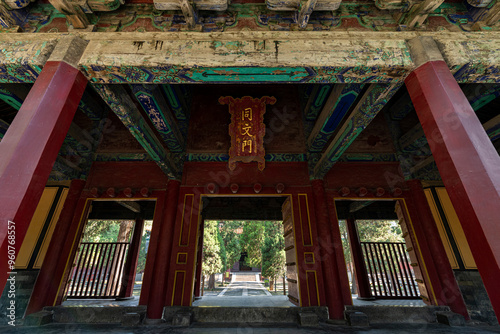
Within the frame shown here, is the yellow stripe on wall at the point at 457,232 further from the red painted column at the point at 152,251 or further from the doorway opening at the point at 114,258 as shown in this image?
the doorway opening at the point at 114,258

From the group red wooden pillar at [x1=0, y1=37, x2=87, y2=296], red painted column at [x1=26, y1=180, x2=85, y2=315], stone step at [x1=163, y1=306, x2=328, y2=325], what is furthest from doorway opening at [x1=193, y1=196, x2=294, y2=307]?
red wooden pillar at [x1=0, y1=37, x2=87, y2=296]

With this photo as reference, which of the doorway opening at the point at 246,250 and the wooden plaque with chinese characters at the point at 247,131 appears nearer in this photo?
the wooden plaque with chinese characters at the point at 247,131

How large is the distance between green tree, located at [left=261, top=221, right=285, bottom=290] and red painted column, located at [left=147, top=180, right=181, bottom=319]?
415 inches

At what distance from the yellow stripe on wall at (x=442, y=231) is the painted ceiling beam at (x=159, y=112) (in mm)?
6371

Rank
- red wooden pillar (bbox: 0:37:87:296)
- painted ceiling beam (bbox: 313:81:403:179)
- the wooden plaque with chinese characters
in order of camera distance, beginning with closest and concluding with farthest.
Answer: red wooden pillar (bbox: 0:37:87:296) → painted ceiling beam (bbox: 313:81:403:179) → the wooden plaque with chinese characters

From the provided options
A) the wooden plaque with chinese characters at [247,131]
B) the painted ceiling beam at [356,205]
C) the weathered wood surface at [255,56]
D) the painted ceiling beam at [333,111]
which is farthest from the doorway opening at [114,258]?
the painted ceiling beam at [356,205]

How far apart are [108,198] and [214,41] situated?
16.2 feet

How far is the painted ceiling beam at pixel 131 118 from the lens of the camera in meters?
3.24

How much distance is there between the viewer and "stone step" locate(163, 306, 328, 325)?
458 centimetres

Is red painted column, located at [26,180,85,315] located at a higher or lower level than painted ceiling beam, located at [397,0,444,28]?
lower

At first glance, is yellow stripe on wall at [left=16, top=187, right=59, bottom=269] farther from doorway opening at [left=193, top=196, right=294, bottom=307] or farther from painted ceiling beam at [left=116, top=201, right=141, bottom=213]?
doorway opening at [left=193, top=196, right=294, bottom=307]

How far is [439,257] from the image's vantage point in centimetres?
491

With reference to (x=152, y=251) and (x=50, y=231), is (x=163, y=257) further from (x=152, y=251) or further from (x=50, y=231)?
(x=50, y=231)

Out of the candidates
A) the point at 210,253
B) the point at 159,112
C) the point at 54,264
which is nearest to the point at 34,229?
the point at 54,264
